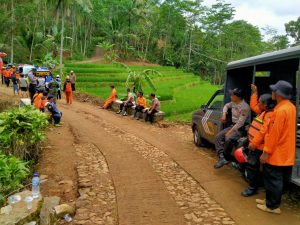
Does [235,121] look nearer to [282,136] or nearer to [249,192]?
[249,192]

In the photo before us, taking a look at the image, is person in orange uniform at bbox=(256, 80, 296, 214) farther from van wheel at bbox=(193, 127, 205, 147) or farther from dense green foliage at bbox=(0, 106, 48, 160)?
dense green foliage at bbox=(0, 106, 48, 160)

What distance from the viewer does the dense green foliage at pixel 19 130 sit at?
7.18m

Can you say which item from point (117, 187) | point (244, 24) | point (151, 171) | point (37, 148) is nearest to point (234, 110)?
point (151, 171)

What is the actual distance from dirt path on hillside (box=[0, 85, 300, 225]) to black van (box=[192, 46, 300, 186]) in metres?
0.59

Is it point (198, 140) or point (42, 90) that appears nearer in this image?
point (198, 140)

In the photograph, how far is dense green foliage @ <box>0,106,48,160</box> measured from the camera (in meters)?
7.18

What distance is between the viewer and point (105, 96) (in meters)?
19.3

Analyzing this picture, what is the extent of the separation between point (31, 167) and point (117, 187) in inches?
103

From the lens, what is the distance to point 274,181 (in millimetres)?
4824

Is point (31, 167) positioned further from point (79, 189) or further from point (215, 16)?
point (215, 16)

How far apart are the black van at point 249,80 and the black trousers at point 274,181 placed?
15 cm

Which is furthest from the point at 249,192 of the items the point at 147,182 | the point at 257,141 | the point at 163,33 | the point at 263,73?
the point at 163,33

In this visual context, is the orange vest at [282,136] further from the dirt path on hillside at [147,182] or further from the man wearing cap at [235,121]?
the man wearing cap at [235,121]

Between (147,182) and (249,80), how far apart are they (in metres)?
3.36
